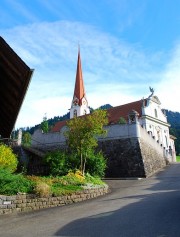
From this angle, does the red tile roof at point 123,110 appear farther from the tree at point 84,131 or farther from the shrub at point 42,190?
the shrub at point 42,190

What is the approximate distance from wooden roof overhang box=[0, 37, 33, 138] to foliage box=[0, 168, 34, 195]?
3017 mm

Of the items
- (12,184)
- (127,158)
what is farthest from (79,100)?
(12,184)

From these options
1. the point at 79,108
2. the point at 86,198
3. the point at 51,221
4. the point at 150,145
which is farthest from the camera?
the point at 79,108

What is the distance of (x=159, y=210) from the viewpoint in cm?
1031

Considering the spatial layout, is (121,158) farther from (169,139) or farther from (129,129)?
(169,139)

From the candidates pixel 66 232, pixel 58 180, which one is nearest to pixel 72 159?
pixel 58 180

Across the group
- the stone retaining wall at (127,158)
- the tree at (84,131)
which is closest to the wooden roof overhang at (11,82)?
the tree at (84,131)

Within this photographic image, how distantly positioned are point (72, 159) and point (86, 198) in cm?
657

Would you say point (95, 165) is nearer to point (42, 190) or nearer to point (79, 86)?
point (42, 190)

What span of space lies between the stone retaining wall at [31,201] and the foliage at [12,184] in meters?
0.39

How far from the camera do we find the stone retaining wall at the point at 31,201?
1111cm

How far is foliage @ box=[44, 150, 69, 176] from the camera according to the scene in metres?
20.1

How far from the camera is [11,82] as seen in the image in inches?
466

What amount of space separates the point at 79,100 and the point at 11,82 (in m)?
52.9
